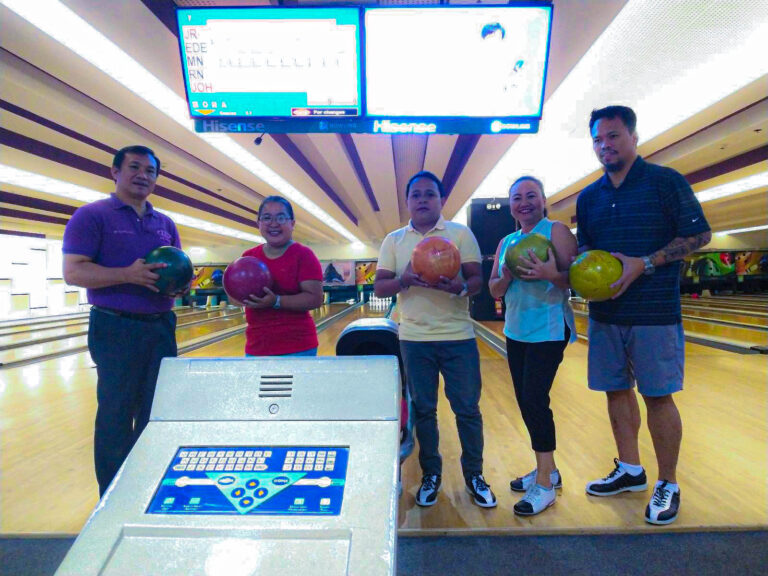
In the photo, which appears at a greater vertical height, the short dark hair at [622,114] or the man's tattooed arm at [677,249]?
the short dark hair at [622,114]

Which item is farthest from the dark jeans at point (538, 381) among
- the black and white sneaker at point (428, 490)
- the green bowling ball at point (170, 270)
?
the green bowling ball at point (170, 270)

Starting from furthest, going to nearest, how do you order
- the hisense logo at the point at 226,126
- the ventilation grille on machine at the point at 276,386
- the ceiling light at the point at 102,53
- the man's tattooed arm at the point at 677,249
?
the ceiling light at the point at 102,53 < the hisense logo at the point at 226,126 < the man's tattooed arm at the point at 677,249 < the ventilation grille on machine at the point at 276,386

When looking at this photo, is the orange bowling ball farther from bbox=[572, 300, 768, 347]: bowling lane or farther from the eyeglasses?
bbox=[572, 300, 768, 347]: bowling lane

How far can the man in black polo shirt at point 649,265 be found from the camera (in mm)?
1478

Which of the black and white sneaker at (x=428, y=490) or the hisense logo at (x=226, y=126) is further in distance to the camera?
the hisense logo at (x=226, y=126)

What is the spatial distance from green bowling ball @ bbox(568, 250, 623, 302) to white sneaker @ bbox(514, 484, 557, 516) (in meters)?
0.76

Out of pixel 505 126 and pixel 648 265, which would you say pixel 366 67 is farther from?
pixel 648 265

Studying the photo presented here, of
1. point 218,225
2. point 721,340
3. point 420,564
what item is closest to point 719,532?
point 420,564

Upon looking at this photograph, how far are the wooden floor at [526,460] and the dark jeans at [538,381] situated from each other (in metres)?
0.31

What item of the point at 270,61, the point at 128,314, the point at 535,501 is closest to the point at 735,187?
the point at 535,501

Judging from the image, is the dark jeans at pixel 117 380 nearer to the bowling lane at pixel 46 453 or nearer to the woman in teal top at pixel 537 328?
the bowling lane at pixel 46 453

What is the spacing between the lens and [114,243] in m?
1.43

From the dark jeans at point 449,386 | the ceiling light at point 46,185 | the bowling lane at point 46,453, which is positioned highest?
the ceiling light at point 46,185

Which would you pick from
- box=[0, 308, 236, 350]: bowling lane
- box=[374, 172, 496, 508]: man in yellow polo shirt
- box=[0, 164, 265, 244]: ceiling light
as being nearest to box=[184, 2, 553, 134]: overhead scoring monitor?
box=[374, 172, 496, 508]: man in yellow polo shirt
